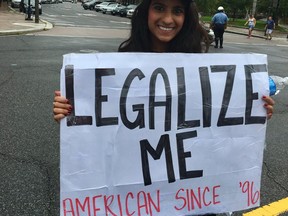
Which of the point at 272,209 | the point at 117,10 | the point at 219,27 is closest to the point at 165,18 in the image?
the point at 272,209

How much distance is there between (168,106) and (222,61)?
1.31ft

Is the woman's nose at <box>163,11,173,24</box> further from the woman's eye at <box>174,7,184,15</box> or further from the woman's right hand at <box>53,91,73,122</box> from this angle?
the woman's right hand at <box>53,91,73,122</box>

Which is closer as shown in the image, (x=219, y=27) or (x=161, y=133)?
(x=161, y=133)

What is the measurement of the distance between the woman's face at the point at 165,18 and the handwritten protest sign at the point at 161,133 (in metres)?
0.19

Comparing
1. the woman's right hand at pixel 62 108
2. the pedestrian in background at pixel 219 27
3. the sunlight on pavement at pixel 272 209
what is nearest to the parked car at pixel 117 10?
the pedestrian in background at pixel 219 27

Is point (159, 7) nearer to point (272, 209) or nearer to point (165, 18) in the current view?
point (165, 18)

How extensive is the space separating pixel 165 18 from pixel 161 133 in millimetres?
→ 607

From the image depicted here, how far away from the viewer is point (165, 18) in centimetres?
204

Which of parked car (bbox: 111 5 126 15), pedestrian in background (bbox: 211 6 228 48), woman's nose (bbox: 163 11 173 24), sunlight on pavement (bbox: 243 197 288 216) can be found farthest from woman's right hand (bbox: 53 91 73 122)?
parked car (bbox: 111 5 126 15)

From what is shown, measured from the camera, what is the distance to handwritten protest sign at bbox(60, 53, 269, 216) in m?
1.84

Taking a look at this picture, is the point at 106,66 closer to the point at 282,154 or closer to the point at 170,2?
the point at 170,2

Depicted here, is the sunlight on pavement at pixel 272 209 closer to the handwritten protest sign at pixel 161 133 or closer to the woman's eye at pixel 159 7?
the handwritten protest sign at pixel 161 133

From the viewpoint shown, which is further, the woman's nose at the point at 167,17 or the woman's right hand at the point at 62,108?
the woman's nose at the point at 167,17

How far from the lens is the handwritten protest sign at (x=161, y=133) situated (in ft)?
6.03
